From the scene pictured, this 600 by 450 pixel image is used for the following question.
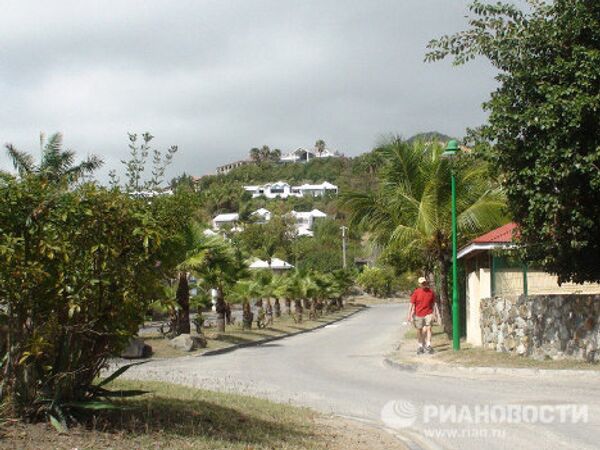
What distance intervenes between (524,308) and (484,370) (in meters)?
2.03

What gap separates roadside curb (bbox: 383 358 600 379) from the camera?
15864 millimetres

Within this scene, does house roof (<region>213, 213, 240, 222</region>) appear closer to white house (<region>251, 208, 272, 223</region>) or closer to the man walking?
white house (<region>251, 208, 272, 223</region>)

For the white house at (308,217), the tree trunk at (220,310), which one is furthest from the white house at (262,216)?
the tree trunk at (220,310)

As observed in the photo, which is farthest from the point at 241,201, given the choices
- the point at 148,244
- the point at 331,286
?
the point at 148,244

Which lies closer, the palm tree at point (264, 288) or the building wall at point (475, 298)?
the building wall at point (475, 298)

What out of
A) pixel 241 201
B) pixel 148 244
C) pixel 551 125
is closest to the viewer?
pixel 148 244

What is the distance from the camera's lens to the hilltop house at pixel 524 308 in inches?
674

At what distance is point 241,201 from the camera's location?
11244cm

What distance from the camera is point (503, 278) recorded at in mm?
20547

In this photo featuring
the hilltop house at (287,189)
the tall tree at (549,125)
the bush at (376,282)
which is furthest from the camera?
the hilltop house at (287,189)

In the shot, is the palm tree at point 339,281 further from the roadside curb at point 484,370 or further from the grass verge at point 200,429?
the grass verge at point 200,429

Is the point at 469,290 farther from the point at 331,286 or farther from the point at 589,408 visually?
the point at 331,286

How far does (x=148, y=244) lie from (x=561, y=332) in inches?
477

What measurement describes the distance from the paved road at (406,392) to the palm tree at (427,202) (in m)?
3.66
